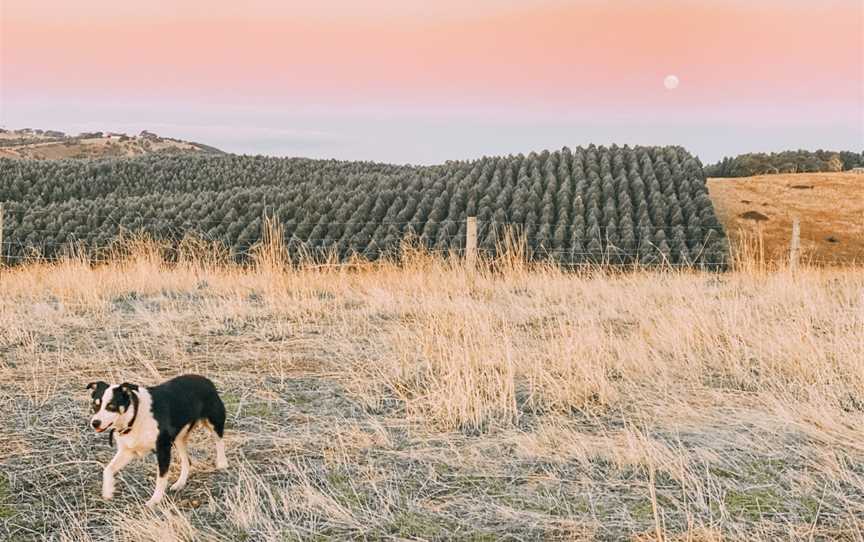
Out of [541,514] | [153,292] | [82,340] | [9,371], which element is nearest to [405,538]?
[541,514]

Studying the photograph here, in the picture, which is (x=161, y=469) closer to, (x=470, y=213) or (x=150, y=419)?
(x=150, y=419)

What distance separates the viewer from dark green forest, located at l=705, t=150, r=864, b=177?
177 ft

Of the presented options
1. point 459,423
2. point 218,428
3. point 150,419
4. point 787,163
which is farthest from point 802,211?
point 787,163

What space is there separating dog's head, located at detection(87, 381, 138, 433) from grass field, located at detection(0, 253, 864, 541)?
426 millimetres

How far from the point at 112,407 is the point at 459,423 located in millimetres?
2068

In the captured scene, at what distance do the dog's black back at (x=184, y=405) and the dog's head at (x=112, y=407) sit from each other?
150 millimetres

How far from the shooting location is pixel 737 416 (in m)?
4.59

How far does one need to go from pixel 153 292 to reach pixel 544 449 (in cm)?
781

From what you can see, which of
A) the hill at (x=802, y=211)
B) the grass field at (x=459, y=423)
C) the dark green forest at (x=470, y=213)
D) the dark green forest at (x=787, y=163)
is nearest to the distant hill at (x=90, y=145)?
the dark green forest at (x=787, y=163)

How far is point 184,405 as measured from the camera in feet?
12.2

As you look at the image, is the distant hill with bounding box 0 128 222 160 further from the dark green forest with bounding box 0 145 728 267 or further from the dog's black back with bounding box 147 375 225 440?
the dog's black back with bounding box 147 375 225 440

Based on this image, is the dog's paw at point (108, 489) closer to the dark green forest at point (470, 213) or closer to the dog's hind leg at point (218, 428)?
the dog's hind leg at point (218, 428)

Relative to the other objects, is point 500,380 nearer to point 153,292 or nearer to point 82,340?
point 82,340

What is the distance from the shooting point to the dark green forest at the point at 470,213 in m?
19.6
